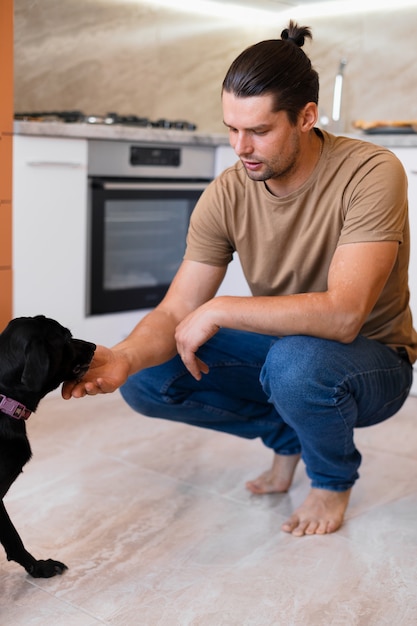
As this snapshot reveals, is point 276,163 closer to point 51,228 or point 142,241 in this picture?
point 51,228

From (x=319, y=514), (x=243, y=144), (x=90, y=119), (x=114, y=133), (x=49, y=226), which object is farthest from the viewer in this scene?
(x=90, y=119)

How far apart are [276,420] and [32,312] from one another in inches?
53.5

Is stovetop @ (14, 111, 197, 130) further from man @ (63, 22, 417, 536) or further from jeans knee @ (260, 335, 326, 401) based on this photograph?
jeans knee @ (260, 335, 326, 401)

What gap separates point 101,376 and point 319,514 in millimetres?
700

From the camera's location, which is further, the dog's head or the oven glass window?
the oven glass window

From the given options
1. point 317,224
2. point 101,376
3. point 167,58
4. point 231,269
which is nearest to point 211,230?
point 317,224

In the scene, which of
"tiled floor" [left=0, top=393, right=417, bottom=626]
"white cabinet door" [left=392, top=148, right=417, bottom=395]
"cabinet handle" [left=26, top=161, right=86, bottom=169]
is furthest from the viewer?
"white cabinet door" [left=392, top=148, right=417, bottom=395]

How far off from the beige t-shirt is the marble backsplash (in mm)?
1964

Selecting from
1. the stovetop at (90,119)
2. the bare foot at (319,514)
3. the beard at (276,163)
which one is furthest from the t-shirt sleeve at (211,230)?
the stovetop at (90,119)

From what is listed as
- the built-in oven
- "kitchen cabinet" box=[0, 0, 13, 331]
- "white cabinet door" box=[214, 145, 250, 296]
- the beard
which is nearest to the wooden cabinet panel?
"kitchen cabinet" box=[0, 0, 13, 331]

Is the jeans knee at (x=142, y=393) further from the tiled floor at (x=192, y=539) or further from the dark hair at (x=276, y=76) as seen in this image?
the dark hair at (x=276, y=76)

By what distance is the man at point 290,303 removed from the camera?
188 centimetres

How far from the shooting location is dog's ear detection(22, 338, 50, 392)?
1576mm

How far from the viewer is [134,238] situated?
374 centimetres
